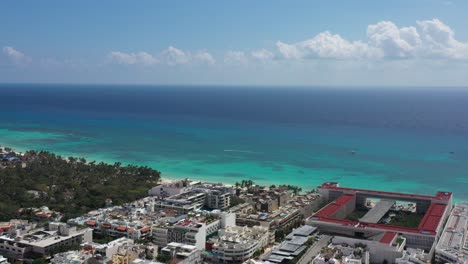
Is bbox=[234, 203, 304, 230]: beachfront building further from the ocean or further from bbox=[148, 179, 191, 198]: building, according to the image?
the ocean

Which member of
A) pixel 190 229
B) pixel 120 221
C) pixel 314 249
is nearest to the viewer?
pixel 314 249

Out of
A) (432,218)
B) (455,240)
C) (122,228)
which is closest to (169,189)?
(122,228)

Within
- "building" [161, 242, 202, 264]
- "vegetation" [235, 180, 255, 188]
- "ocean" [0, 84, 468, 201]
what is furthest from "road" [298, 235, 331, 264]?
"ocean" [0, 84, 468, 201]

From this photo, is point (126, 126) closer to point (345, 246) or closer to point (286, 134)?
point (286, 134)

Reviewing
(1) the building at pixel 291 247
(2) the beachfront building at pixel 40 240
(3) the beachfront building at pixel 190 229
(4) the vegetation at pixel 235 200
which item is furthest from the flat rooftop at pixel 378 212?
(2) the beachfront building at pixel 40 240

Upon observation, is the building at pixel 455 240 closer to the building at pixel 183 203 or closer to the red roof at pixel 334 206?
the red roof at pixel 334 206

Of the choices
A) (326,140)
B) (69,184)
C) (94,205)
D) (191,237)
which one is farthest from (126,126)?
(191,237)

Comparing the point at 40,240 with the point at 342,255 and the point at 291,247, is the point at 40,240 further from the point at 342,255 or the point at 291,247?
the point at 342,255

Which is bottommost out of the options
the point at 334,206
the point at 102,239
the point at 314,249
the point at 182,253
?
the point at 102,239

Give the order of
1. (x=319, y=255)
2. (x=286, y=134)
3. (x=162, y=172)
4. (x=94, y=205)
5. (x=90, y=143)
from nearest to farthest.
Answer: (x=319, y=255), (x=94, y=205), (x=162, y=172), (x=90, y=143), (x=286, y=134)
